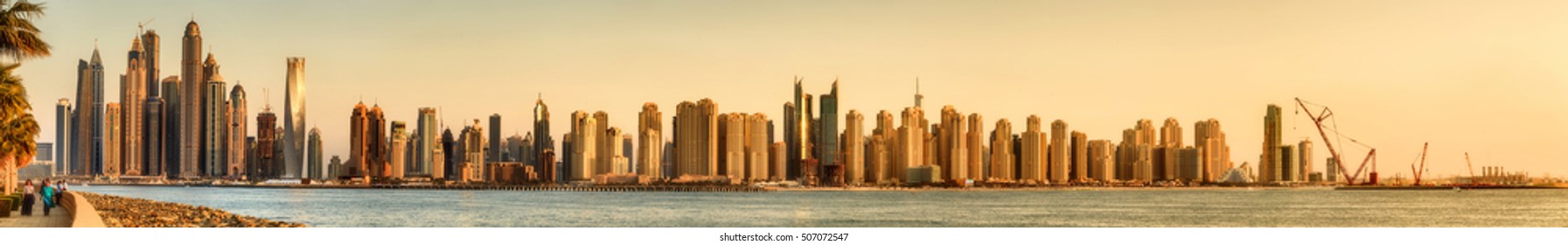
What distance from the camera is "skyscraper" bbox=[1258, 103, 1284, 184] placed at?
2358 cm

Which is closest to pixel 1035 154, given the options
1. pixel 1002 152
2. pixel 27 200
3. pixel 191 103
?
pixel 1002 152

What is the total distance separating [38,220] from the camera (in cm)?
1958

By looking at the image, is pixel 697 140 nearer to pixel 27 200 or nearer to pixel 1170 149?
pixel 1170 149

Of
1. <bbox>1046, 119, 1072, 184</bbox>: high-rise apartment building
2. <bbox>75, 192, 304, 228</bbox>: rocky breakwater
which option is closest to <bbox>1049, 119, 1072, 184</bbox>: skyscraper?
<bbox>1046, 119, 1072, 184</bbox>: high-rise apartment building

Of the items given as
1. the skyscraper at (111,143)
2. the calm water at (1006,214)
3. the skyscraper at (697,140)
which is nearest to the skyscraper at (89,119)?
the skyscraper at (111,143)

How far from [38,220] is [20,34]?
422cm

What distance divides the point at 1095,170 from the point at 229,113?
2574 cm

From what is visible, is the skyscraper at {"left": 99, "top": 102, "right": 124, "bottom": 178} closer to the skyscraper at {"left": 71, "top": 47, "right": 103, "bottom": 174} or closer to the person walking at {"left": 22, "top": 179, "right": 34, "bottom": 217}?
the skyscraper at {"left": 71, "top": 47, "right": 103, "bottom": 174}

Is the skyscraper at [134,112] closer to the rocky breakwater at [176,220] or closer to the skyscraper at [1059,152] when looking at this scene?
the rocky breakwater at [176,220]

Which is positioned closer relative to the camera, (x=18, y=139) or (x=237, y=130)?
(x=18, y=139)

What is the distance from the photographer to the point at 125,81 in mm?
27656

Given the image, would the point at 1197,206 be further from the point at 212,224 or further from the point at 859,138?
the point at 212,224
